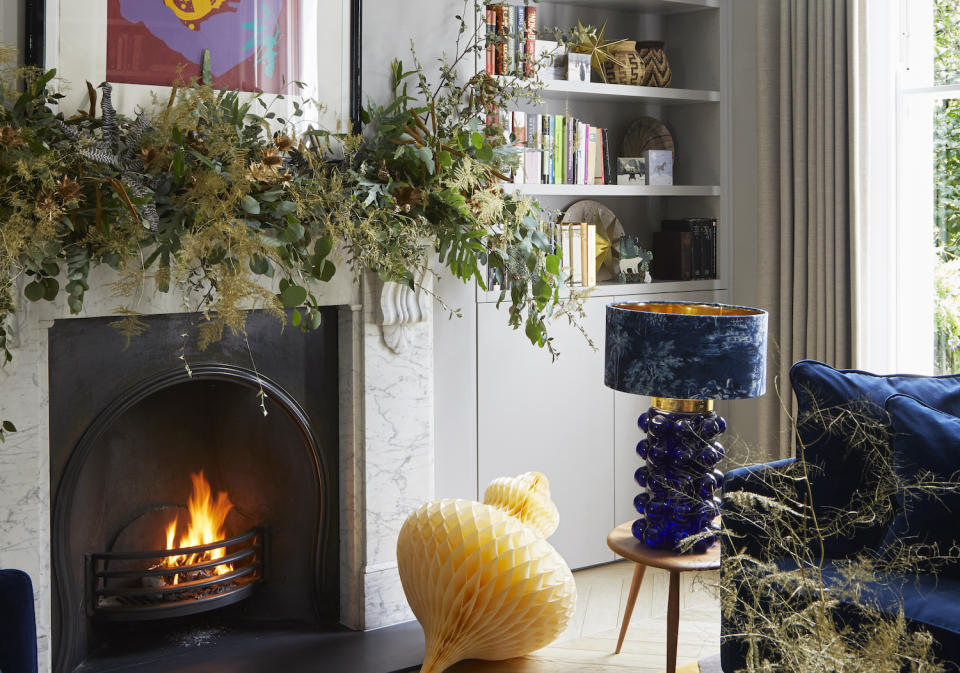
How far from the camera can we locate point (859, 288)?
3639 mm

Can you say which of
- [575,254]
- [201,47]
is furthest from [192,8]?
[575,254]

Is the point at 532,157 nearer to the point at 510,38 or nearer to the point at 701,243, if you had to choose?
the point at 510,38

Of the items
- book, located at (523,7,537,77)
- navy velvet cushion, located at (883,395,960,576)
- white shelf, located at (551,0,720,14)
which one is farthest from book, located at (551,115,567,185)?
navy velvet cushion, located at (883,395,960,576)

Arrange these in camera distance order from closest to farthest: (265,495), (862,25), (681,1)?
(265,495) → (862,25) → (681,1)

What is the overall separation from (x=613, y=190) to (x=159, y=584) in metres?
2.18

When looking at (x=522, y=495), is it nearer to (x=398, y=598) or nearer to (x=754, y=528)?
(x=398, y=598)

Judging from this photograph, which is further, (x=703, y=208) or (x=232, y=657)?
(x=703, y=208)

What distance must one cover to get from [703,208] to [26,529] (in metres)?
2.91

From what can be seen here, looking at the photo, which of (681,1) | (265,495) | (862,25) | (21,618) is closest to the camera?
(21,618)

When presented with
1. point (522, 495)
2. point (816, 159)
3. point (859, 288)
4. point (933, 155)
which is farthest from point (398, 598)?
point (933, 155)

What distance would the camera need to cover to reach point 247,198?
102 inches

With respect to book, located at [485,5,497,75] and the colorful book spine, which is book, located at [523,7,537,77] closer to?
the colorful book spine

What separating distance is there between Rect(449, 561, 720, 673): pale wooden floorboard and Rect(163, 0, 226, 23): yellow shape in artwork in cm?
203

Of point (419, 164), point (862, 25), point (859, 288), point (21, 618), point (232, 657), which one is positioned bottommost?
point (232, 657)
